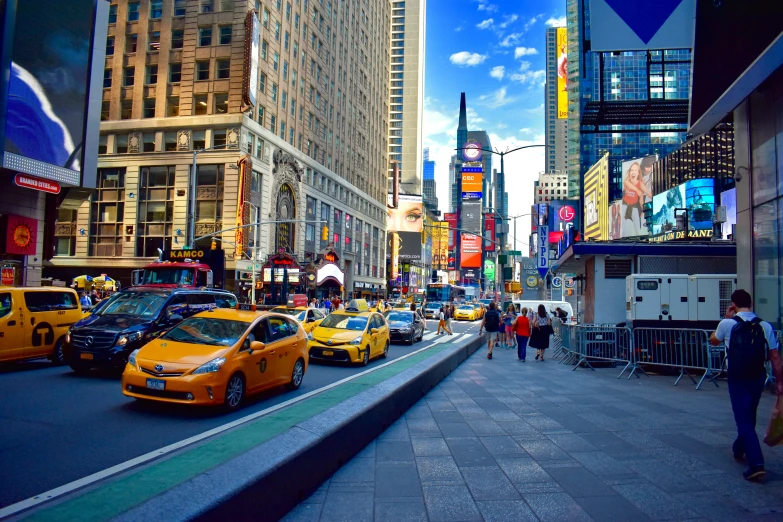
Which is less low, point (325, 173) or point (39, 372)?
point (325, 173)

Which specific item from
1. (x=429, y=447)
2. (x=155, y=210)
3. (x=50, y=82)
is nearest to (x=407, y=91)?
(x=155, y=210)

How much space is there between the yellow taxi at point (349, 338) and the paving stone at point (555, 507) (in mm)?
10214

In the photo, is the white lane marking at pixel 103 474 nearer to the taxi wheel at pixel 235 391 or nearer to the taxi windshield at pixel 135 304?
the taxi wheel at pixel 235 391

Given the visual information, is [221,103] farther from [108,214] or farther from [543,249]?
[543,249]

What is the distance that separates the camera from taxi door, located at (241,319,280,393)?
9.18m

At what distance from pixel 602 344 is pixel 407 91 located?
145 metres

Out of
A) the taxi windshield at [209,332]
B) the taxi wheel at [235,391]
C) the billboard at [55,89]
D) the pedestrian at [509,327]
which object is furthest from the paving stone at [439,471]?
the billboard at [55,89]

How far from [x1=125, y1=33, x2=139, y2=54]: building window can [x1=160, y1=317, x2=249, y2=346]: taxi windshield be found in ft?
154

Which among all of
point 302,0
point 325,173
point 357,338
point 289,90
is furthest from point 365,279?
point 357,338

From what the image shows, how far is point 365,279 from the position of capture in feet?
262

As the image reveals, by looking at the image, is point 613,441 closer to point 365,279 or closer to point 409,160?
point 365,279

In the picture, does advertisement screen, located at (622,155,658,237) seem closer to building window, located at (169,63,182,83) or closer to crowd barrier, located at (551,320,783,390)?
building window, located at (169,63,182,83)

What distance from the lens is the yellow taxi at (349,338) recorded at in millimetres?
15070

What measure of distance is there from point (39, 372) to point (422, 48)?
157348 millimetres
